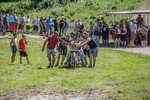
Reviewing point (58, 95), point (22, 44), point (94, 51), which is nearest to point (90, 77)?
point (94, 51)

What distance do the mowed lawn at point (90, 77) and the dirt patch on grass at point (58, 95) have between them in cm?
43

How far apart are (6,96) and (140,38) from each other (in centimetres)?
1749

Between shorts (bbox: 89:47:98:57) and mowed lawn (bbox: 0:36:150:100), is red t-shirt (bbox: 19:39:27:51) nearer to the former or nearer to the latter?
mowed lawn (bbox: 0:36:150:100)

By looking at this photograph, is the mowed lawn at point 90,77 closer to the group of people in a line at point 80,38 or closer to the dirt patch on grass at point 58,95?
the dirt patch on grass at point 58,95

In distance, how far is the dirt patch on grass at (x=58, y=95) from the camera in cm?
1691

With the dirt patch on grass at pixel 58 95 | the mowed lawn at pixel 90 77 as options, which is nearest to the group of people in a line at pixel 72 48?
the mowed lawn at pixel 90 77

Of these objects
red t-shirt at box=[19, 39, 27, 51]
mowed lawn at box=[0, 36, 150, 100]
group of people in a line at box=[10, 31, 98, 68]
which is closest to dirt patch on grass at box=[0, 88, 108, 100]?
mowed lawn at box=[0, 36, 150, 100]

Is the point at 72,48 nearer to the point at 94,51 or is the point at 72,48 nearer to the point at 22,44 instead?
the point at 94,51

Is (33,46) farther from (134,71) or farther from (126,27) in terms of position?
(134,71)

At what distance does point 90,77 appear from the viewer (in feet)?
66.3

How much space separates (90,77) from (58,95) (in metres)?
3.31

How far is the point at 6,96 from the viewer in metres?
17.4

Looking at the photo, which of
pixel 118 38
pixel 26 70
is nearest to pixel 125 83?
pixel 26 70

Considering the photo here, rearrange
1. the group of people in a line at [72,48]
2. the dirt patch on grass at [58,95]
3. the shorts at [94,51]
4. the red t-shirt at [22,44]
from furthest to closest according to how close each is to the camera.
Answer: the red t-shirt at [22,44] → the shorts at [94,51] → the group of people in a line at [72,48] → the dirt patch on grass at [58,95]
